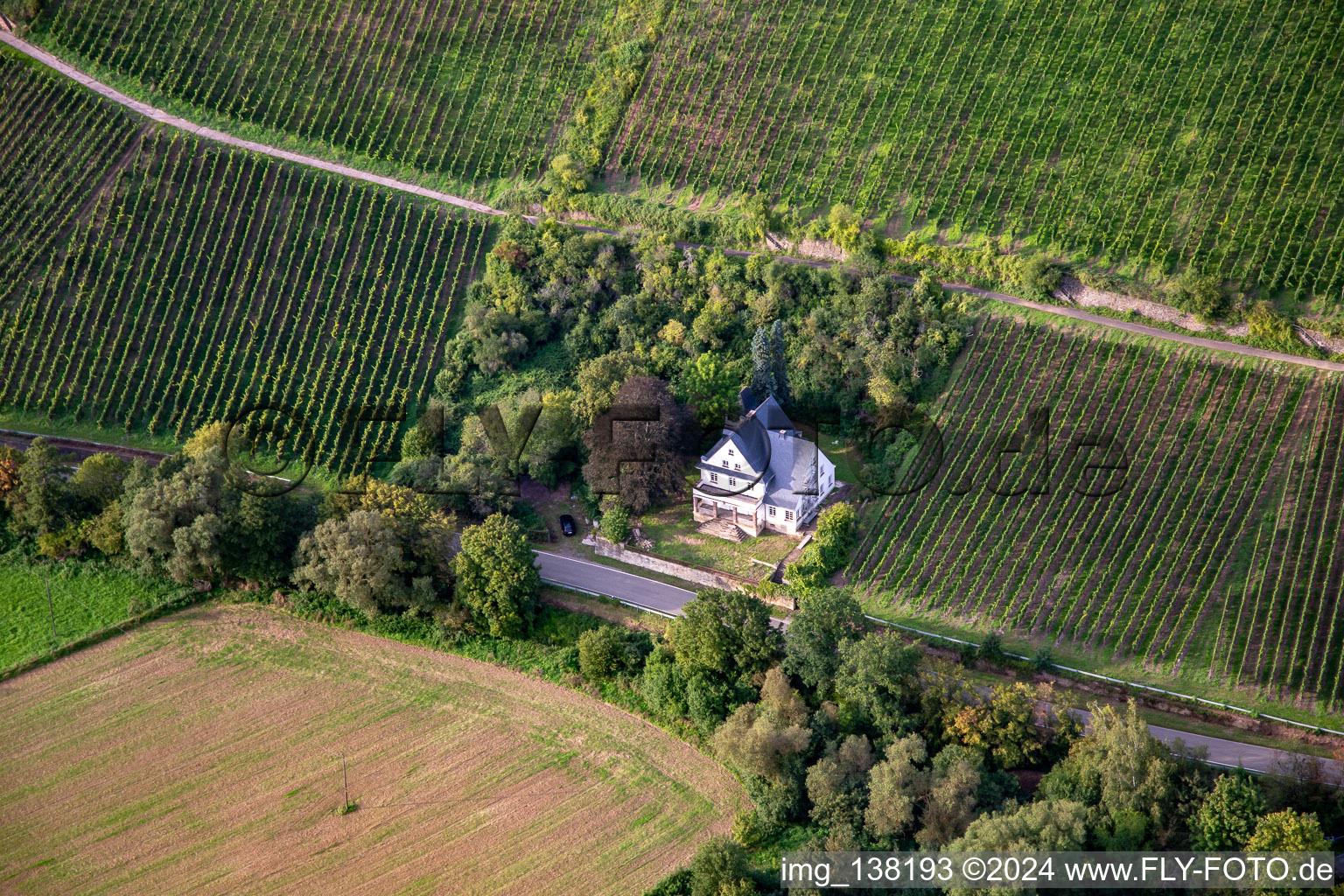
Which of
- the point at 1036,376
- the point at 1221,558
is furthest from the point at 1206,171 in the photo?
the point at 1221,558

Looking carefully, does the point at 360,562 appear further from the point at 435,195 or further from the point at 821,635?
the point at 435,195

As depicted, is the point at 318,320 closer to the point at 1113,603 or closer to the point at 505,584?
the point at 505,584

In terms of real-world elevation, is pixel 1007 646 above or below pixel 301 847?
above

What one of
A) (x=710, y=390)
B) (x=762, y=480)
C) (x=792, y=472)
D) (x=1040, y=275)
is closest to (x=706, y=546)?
(x=762, y=480)

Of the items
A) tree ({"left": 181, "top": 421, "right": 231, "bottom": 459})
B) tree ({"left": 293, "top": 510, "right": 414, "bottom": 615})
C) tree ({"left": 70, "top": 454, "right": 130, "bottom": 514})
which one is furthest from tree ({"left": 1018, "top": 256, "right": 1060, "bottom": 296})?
tree ({"left": 70, "top": 454, "right": 130, "bottom": 514})

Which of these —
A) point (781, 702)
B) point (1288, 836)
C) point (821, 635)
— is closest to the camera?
point (1288, 836)

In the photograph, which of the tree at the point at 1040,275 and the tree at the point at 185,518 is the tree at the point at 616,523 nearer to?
the tree at the point at 185,518

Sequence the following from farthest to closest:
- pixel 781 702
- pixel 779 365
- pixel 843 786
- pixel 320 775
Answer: pixel 779 365, pixel 320 775, pixel 781 702, pixel 843 786
